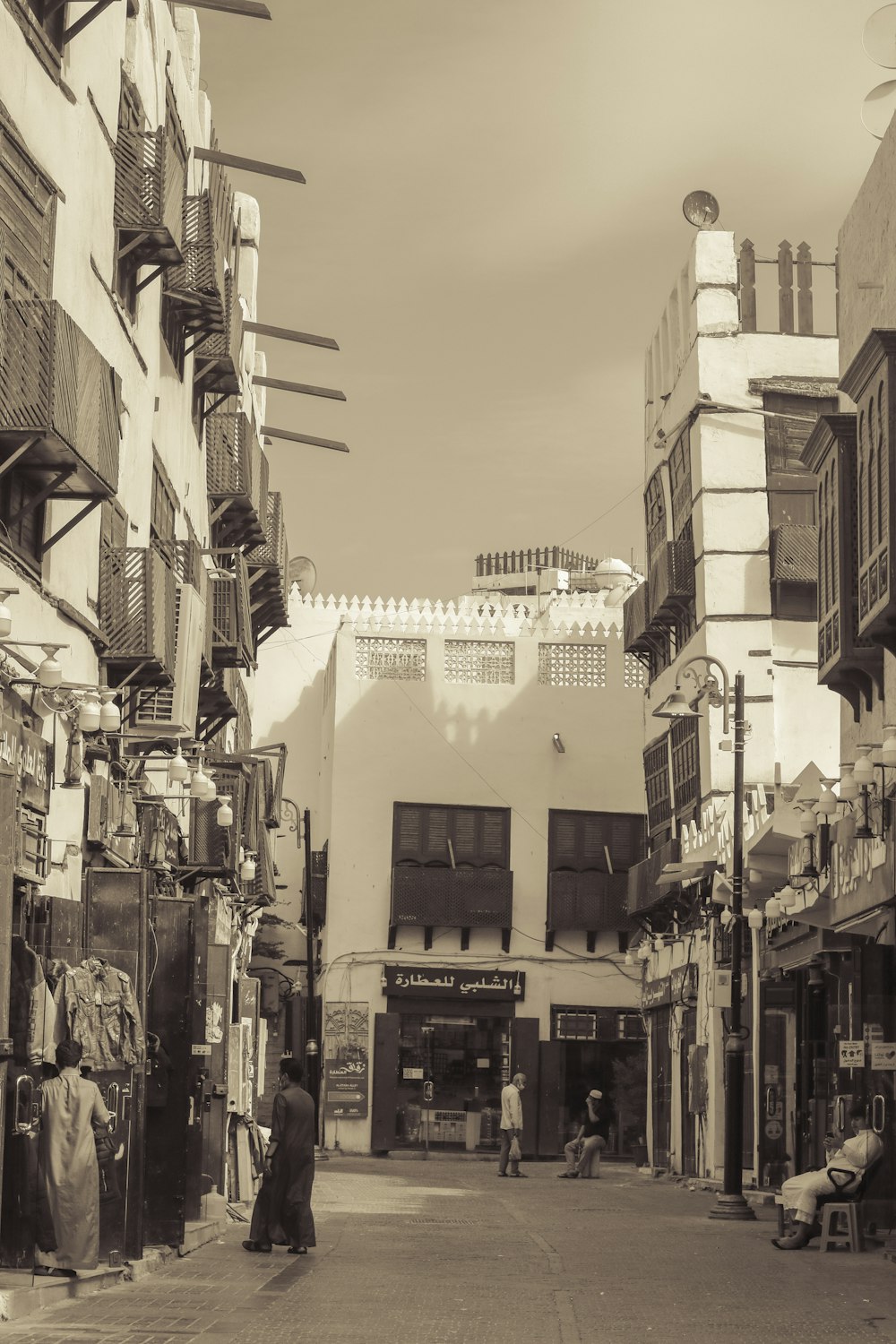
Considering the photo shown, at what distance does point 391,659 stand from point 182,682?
23.4 metres

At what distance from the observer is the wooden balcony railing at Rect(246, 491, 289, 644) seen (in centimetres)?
2994

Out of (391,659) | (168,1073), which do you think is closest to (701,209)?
(391,659)

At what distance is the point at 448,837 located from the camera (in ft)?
138

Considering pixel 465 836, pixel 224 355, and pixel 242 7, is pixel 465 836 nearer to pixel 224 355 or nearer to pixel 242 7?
pixel 224 355

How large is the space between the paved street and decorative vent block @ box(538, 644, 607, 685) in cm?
2199

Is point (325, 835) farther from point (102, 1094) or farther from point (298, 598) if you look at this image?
point (102, 1094)

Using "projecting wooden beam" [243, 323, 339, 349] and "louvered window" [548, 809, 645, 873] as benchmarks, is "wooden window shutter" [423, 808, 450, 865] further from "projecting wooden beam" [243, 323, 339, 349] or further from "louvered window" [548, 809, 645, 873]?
"projecting wooden beam" [243, 323, 339, 349]

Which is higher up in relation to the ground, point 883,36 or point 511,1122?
point 883,36

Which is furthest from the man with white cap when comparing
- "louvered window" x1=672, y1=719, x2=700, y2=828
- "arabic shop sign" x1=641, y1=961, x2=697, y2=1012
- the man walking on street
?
"louvered window" x1=672, y1=719, x2=700, y2=828

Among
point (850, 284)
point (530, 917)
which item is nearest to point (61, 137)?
point (850, 284)

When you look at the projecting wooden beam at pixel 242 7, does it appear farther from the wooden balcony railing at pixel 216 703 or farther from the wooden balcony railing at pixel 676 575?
the wooden balcony railing at pixel 676 575

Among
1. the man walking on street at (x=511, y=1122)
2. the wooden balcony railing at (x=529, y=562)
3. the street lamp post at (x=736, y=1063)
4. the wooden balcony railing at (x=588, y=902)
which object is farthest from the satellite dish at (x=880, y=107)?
the wooden balcony railing at (x=529, y=562)

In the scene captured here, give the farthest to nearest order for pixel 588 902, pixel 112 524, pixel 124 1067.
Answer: pixel 588 902
pixel 112 524
pixel 124 1067

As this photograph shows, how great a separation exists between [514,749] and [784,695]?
40.2 feet
